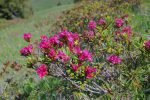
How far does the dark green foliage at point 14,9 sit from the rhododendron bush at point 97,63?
33780 mm

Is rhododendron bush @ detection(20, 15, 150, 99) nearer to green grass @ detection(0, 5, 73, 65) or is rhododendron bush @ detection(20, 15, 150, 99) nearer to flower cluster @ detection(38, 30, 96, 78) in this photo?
flower cluster @ detection(38, 30, 96, 78)

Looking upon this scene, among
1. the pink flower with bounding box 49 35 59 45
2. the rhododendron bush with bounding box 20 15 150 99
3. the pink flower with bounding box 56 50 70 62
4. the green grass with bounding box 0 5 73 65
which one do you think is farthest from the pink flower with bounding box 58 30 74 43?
the green grass with bounding box 0 5 73 65

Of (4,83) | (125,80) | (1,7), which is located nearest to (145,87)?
(125,80)

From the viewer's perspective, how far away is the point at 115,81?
19.4ft

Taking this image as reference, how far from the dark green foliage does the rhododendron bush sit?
33780mm

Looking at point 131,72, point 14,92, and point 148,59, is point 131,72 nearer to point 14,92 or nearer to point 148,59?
point 148,59

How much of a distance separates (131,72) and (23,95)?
8.49ft

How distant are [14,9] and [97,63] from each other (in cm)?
3667

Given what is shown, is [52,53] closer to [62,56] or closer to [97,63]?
[62,56]

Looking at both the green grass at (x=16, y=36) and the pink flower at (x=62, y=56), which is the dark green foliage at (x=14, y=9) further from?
Answer: the pink flower at (x=62, y=56)

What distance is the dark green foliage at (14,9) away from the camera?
39875mm

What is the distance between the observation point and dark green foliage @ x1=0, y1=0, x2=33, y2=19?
39.9 metres

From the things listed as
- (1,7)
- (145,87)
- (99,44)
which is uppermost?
(99,44)

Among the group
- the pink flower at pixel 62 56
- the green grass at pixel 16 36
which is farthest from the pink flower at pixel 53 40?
the green grass at pixel 16 36
